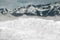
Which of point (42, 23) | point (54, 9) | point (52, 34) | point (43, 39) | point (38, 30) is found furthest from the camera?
point (54, 9)

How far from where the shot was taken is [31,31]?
11203 millimetres

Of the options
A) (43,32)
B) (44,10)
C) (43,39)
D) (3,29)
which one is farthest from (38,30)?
(44,10)

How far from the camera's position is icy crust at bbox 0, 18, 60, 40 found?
10194 mm

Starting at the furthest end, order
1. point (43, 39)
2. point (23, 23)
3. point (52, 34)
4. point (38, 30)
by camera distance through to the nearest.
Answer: point (23, 23) < point (38, 30) < point (52, 34) < point (43, 39)

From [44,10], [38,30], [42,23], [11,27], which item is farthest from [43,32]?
[44,10]

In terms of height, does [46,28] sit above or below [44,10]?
above

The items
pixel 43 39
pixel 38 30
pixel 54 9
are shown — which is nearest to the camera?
pixel 43 39

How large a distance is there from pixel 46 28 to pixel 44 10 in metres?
40.5

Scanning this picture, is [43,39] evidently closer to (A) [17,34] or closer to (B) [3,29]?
(A) [17,34]

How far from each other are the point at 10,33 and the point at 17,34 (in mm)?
521

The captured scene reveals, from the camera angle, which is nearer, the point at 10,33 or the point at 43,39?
the point at 43,39

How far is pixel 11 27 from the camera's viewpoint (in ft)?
40.2

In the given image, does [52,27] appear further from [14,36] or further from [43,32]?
[14,36]

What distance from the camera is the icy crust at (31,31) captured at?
10194mm
